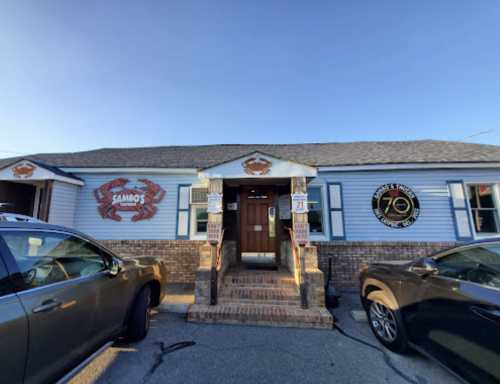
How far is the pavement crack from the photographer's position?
8.41 feet

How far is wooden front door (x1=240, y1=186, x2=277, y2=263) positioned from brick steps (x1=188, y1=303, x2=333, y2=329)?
242 cm

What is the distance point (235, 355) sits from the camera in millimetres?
2969

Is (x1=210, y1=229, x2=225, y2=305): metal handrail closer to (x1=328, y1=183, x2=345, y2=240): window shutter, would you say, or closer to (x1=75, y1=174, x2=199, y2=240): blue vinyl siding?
(x1=75, y1=174, x2=199, y2=240): blue vinyl siding

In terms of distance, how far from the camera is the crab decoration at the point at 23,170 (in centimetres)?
598

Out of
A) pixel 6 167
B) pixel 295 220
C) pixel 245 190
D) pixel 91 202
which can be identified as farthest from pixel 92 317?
pixel 6 167

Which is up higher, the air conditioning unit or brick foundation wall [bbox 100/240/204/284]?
the air conditioning unit

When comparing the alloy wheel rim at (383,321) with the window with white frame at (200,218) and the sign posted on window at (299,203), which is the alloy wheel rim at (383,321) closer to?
the sign posted on window at (299,203)

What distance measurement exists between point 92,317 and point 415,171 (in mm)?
8378

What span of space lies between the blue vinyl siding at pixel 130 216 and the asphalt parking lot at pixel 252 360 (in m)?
3.49

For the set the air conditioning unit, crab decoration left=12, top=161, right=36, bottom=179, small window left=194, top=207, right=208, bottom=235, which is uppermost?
crab decoration left=12, top=161, right=36, bottom=179

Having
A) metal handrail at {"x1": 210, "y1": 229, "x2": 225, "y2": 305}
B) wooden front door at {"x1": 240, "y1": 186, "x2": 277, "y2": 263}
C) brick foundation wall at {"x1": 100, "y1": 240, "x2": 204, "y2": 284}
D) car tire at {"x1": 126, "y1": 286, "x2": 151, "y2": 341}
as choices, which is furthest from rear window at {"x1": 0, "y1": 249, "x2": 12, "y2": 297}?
wooden front door at {"x1": 240, "y1": 186, "x2": 277, "y2": 263}

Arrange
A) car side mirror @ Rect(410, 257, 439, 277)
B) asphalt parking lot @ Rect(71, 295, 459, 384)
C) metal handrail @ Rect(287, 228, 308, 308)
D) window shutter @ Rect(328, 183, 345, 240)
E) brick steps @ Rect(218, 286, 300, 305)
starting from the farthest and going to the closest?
1. window shutter @ Rect(328, 183, 345, 240)
2. brick steps @ Rect(218, 286, 300, 305)
3. metal handrail @ Rect(287, 228, 308, 308)
4. car side mirror @ Rect(410, 257, 439, 277)
5. asphalt parking lot @ Rect(71, 295, 459, 384)

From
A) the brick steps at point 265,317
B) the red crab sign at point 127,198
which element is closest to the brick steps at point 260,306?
the brick steps at point 265,317

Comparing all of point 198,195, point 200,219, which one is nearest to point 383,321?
point 200,219
